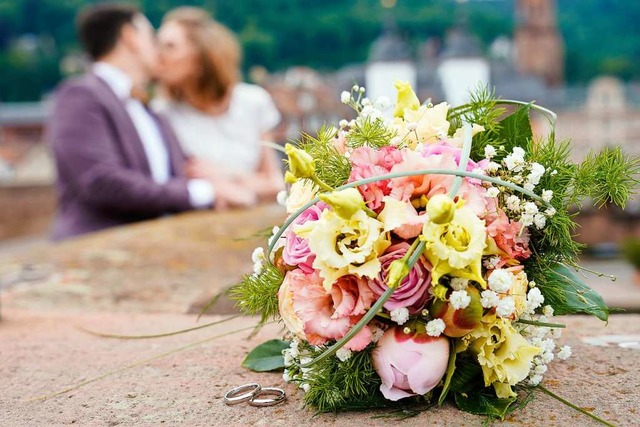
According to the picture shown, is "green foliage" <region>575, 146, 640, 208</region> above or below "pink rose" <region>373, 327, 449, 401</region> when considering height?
above

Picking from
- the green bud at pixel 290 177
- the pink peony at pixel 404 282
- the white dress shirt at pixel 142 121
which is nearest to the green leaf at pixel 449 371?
the pink peony at pixel 404 282

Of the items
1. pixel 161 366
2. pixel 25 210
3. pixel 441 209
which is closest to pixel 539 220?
pixel 441 209

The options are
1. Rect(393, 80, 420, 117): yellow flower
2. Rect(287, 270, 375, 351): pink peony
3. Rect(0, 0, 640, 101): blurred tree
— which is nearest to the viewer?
Rect(287, 270, 375, 351): pink peony

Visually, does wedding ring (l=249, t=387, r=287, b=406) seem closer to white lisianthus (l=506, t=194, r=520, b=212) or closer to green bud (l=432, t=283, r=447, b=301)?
green bud (l=432, t=283, r=447, b=301)

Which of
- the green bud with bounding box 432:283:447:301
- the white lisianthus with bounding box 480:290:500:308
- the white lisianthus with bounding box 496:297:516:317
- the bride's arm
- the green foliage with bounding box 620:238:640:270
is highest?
the green bud with bounding box 432:283:447:301

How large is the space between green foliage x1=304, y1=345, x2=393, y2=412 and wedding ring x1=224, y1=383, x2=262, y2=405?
10 cm

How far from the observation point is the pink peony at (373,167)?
1.16 m

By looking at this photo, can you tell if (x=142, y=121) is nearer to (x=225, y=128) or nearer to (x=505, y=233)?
(x=225, y=128)

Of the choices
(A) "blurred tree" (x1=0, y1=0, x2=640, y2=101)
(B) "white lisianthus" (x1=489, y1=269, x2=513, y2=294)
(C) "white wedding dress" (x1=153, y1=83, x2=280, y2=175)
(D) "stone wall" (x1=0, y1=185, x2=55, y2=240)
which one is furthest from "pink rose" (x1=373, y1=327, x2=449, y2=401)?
(A) "blurred tree" (x1=0, y1=0, x2=640, y2=101)

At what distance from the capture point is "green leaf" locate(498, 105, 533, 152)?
51.9 inches

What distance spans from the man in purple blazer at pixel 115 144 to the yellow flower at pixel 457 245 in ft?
8.92

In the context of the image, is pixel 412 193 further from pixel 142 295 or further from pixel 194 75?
pixel 194 75

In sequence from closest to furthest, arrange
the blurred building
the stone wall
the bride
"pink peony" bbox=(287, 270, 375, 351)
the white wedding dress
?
"pink peony" bbox=(287, 270, 375, 351) < the bride < the white wedding dress < the stone wall < the blurred building

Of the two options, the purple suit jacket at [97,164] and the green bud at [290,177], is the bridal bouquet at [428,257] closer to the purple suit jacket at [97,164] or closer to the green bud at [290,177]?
the green bud at [290,177]
